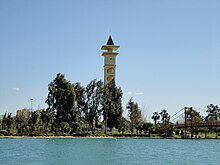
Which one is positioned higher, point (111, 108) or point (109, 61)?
point (109, 61)

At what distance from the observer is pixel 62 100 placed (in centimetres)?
8600

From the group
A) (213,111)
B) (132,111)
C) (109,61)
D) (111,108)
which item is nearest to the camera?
(111,108)

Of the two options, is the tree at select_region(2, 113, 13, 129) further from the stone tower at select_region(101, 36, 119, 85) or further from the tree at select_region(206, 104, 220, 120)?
the tree at select_region(206, 104, 220, 120)

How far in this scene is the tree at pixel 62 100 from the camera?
3378 inches

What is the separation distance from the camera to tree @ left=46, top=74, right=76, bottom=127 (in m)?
85.8

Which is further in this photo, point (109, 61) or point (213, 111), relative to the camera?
point (213, 111)

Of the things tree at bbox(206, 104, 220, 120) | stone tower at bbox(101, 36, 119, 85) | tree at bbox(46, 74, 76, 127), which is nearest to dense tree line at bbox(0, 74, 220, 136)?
tree at bbox(46, 74, 76, 127)

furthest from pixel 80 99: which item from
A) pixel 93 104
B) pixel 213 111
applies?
pixel 213 111

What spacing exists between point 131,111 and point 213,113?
241 ft

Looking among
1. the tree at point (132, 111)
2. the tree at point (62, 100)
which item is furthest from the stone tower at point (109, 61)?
the tree at point (62, 100)

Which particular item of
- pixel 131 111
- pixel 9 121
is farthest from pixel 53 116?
pixel 131 111

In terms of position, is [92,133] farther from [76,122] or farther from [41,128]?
[41,128]

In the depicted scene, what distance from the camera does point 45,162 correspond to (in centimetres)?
3328

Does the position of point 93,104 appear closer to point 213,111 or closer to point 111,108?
point 111,108
